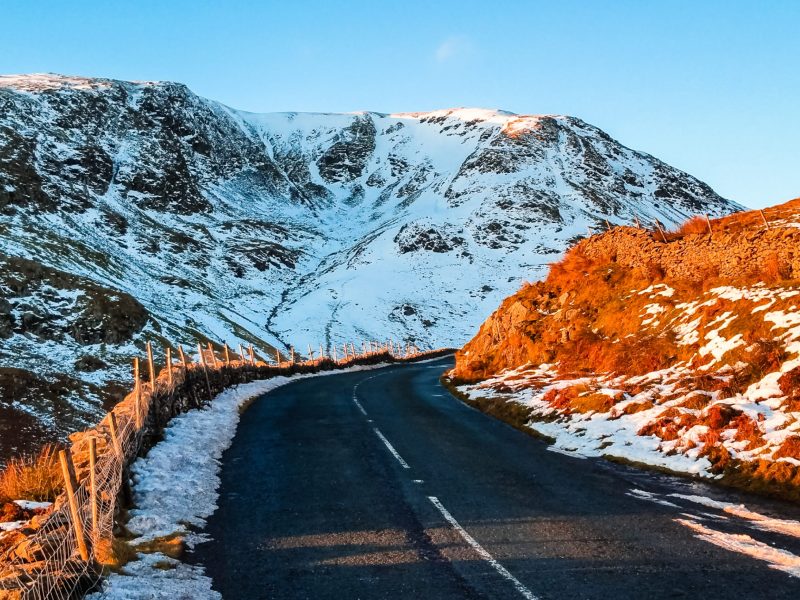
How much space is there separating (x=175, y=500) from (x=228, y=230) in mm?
130775

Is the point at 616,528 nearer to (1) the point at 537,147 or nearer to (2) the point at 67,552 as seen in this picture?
(2) the point at 67,552

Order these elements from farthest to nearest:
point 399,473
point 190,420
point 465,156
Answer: point 465,156
point 190,420
point 399,473

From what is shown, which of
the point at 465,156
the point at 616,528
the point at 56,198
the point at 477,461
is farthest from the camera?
the point at 465,156

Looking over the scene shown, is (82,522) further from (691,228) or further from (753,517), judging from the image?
(691,228)

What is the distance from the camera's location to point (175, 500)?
955 cm

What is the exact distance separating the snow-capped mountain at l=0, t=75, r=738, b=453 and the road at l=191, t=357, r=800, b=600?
105ft

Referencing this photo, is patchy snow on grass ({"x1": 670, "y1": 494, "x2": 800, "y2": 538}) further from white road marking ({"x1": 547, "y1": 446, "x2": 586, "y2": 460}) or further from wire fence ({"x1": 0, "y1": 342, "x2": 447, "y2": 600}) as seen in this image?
wire fence ({"x1": 0, "y1": 342, "x2": 447, "y2": 600})

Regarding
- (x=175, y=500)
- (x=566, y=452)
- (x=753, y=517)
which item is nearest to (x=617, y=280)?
(x=566, y=452)

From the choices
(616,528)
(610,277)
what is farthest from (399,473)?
(610,277)

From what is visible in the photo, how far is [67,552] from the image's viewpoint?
251 inches

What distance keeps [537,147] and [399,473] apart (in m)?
180

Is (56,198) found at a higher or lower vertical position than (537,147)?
lower

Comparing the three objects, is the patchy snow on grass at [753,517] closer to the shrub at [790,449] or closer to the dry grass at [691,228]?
the shrub at [790,449]

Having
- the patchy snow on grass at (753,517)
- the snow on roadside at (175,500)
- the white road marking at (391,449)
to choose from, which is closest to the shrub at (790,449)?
the patchy snow on grass at (753,517)
